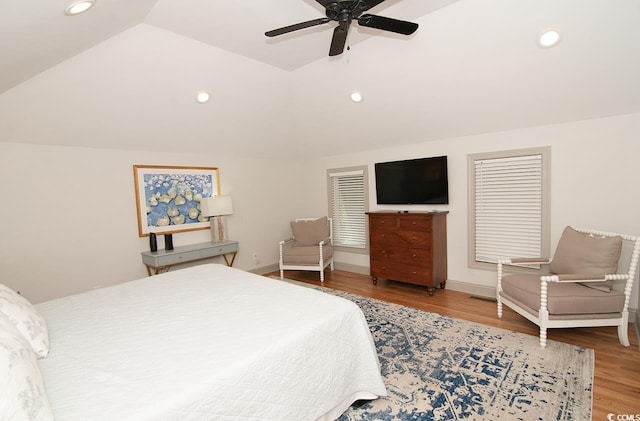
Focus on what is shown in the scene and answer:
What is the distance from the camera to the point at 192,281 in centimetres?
273

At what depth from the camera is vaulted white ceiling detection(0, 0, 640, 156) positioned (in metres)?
2.40

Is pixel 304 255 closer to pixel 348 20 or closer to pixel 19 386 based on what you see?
pixel 348 20

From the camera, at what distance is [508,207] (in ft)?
12.6

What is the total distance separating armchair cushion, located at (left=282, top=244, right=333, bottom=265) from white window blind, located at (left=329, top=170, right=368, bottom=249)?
631 millimetres

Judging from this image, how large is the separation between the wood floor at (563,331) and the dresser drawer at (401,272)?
0.18m

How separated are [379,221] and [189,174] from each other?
116 inches

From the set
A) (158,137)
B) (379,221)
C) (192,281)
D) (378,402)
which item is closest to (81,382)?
(192,281)

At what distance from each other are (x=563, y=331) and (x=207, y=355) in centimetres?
331

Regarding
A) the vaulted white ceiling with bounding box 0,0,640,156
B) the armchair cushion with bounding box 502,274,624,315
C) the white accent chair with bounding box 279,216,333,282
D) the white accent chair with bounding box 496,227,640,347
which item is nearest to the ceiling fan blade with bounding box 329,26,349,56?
the vaulted white ceiling with bounding box 0,0,640,156

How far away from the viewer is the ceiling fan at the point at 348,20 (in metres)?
1.97

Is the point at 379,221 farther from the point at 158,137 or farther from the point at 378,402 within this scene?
the point at 158,137

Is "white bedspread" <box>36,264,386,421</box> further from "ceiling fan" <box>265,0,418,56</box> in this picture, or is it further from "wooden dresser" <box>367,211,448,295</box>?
"wooden dresser" <box>367,211,448,295</box>

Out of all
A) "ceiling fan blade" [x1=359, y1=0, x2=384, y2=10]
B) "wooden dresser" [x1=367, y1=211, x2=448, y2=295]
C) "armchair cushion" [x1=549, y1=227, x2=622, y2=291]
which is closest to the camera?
"ceiling fan blade" [x1=359, y1=0, x2=384, y2=10]

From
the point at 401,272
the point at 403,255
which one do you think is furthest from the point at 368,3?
Answer: the point at 401,272
